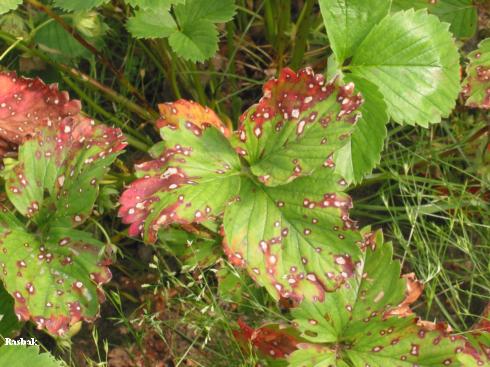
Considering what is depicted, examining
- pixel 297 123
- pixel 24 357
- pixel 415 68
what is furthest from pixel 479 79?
pixel 24 357

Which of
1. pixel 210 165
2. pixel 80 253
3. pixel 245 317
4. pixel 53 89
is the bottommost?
pixel 245 317

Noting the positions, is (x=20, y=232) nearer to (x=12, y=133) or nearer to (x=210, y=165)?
(x=12, y=133)

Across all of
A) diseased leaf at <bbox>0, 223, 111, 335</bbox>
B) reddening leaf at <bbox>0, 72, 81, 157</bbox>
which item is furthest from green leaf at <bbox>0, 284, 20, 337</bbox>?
reddening leaf at <bbox>0, 72, 81, 157</bbox>

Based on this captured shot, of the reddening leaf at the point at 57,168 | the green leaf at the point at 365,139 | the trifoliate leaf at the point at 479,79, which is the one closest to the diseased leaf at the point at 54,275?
the reddening leaf at the point at 57,168

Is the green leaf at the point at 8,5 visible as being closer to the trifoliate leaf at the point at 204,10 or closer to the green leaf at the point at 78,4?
the green leaf at the point at 78,4

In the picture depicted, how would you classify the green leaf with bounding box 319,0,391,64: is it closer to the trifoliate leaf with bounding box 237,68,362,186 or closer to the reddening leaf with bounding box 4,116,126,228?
the trifoliate leaf with bounding box 237,68,362,186

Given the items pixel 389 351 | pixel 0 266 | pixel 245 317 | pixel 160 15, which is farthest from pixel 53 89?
pixel 389 351
